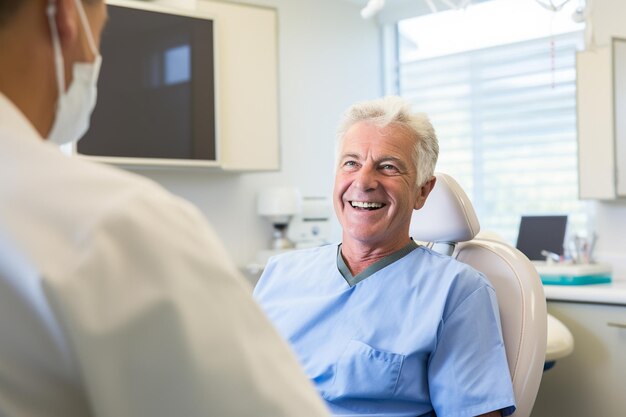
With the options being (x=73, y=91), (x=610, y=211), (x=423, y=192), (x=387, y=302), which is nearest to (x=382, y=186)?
(x=423, y=192)

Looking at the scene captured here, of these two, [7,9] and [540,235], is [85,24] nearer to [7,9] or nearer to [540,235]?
[7,9]

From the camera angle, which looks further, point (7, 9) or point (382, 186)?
point (382, 186)

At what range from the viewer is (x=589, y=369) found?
255 cm

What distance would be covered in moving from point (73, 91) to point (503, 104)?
351cm

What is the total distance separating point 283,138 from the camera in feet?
13.4

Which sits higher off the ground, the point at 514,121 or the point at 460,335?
the point at 514,121

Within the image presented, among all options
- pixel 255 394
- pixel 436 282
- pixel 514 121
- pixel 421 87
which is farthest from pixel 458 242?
pixel 421 87

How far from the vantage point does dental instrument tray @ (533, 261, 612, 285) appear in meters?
2.81

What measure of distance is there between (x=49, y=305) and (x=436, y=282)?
126 centimetres

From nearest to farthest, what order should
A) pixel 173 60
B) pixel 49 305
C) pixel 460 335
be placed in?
pixel 49 305
pixel 460 335
pixel 173 60

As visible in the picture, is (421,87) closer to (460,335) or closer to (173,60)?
(173,60)

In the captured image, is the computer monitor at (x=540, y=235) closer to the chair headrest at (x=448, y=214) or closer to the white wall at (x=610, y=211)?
the white wall at (x=610, y=211)

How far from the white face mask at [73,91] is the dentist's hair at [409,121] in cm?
112

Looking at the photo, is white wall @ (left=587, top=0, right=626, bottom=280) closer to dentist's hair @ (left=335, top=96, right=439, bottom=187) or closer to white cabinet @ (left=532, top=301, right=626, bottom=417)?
white cabinet @ (left=532, top=301, right=626, bottom=417)
